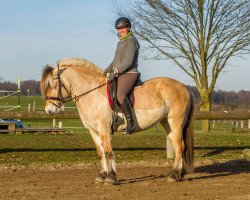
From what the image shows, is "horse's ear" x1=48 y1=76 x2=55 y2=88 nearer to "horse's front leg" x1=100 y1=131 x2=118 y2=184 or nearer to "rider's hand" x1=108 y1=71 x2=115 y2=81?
"rider's hand" x1=108 y1=71 x2=115 y2=81

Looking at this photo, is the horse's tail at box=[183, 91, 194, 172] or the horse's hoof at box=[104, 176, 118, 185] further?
the horse's tail at box=[183, 91, 194, 172]

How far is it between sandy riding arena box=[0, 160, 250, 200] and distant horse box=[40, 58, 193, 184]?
44cm

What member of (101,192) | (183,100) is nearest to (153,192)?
(101,192)

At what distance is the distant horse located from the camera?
8891mm

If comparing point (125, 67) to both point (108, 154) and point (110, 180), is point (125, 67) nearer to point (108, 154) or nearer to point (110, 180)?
point (108, 154)

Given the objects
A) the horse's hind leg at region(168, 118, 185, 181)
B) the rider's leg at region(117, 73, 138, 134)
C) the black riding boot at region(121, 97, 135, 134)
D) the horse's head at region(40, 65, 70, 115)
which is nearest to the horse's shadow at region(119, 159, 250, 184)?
the horse's hind leg at region(168, 118, 185, 181)

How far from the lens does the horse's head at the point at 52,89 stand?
9031 mm

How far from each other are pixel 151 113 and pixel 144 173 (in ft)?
5.54

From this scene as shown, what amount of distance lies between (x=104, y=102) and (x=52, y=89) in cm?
94

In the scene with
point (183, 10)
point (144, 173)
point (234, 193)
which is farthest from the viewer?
point (183, 10)

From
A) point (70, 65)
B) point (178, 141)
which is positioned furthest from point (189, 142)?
point (70, 65)

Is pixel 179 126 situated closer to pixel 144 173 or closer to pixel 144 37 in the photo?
pixel 144 173

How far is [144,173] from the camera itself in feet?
33.9

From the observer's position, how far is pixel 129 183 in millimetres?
9008
